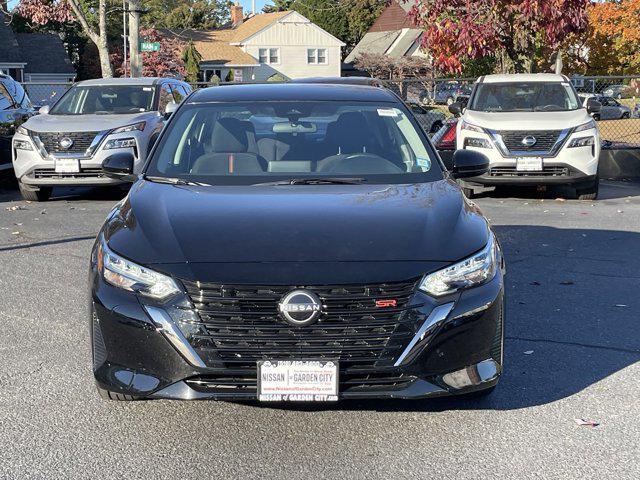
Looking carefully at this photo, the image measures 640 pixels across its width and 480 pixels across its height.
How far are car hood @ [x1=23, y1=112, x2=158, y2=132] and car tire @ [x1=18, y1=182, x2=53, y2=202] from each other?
2.71 ft

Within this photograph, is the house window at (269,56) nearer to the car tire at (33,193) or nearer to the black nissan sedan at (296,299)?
the car tire at (33,193)

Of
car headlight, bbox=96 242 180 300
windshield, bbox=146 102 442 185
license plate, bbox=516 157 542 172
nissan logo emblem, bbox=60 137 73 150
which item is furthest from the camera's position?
license plate, bbox=516 157 542 172

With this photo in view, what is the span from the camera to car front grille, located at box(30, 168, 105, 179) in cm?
1337

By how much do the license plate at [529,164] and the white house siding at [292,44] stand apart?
196 ft

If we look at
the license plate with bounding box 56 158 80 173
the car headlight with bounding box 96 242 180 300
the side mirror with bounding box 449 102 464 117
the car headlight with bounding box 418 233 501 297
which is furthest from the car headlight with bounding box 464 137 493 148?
the car headlight with bounding box 96 242 180 300

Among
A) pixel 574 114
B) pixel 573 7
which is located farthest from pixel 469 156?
pixel 573 7

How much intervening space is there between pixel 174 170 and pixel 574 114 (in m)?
9.63

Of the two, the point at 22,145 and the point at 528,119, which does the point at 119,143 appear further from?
the point at 528,119

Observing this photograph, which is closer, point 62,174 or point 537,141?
point 62,174

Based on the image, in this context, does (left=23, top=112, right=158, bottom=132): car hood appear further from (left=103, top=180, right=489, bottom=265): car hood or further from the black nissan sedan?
the black nissan sedan

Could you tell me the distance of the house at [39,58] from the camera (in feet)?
181

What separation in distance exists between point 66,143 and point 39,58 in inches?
1840

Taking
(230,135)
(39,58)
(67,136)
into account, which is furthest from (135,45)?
(39,58)

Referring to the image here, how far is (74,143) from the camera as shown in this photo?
13461 mm
